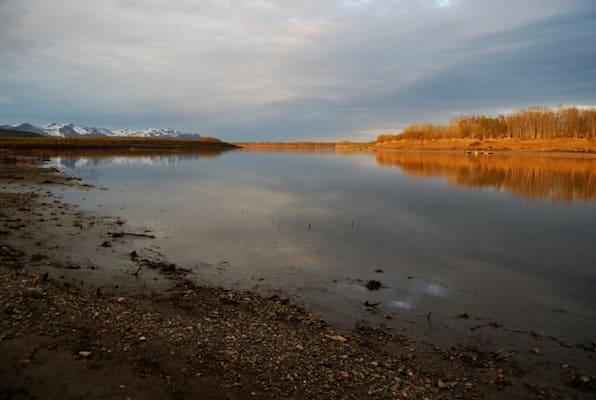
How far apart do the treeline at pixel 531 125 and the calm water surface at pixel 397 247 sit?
122 m

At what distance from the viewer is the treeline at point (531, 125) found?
411 feet

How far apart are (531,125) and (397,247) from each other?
14863 centimetres

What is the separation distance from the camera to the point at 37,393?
4.84 metres

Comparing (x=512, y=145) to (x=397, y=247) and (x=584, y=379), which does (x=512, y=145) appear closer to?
(x=397, y=247)

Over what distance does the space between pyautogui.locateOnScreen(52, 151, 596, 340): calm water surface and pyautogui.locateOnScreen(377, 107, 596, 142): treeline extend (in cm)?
12160

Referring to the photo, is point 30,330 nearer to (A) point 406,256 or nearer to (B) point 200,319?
(B) point 200,319

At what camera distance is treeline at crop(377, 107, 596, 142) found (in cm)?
12525

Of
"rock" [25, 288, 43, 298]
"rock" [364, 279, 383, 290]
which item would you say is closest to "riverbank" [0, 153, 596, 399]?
"rock" [25, 288, 43, 298]

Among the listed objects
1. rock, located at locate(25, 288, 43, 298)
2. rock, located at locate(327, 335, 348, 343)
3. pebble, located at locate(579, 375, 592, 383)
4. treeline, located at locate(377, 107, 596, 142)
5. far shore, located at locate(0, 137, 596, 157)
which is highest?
treeline, located at locate(377, 107, 596, 142)

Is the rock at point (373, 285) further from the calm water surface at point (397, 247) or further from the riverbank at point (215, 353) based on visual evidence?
the riverbank at point (215, 353)

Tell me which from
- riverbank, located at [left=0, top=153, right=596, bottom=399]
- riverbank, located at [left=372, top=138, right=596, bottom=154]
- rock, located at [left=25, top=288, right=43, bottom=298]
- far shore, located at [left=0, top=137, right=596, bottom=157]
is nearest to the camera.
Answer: riverbank, located at [left=0, top=153, right=596, bottom=399]

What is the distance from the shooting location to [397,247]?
46.5ft

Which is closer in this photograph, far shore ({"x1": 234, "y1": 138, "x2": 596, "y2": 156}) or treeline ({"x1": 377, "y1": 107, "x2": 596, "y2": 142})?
far shore ({"x1": 234, "y1": 138, "x2": 596, "y2": 156})

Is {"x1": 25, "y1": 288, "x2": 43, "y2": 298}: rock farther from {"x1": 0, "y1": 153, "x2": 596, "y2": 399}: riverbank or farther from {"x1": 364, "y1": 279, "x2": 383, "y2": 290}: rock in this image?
{"x1": 364, "y1": 279, "x2": 383, "y2": 290}: rock
